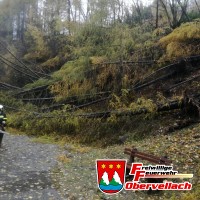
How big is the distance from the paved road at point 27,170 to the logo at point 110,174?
216 cm

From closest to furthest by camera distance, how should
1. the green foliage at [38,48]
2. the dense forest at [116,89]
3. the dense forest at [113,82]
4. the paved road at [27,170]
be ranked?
the paved road at [27,170]
the dense forest at [116,89]
the dense forest at [113,82]
the green foliage at [38,48]

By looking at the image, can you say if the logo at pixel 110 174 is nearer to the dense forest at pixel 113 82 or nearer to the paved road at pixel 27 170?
the paved road at pixel 27 170

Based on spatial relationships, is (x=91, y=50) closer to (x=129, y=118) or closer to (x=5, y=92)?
(x=129, y=118)

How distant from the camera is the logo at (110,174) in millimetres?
6727

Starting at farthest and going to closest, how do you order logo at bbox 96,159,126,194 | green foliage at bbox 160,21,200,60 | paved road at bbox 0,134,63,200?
green foliage at bbox 160,21,200,60
paved road at bbox 0,134,63,200
logo at bbox 96,159,126,194

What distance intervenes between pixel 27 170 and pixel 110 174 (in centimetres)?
531

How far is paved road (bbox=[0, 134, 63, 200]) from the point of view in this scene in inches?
347

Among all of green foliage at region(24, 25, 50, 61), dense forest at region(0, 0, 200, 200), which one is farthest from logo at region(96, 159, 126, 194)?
green foliage at region(24, 25, 50, 61)

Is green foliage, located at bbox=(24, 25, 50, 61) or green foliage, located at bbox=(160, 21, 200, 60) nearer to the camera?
green foliage, located at bbox=(160, 21, 200, 60)

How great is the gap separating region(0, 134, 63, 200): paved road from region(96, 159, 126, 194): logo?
2161 millimetres

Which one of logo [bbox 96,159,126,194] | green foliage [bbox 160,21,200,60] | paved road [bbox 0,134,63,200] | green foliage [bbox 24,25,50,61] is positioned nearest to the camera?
logo [bbox 96,159,126,194]

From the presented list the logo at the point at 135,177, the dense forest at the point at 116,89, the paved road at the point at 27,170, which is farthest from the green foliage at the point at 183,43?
the logo at the point at 135,177

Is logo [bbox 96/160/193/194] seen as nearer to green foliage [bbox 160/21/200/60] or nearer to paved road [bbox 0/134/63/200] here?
paved road [bbox 0/134/63/200]

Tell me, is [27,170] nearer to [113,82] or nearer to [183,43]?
[113,82]
